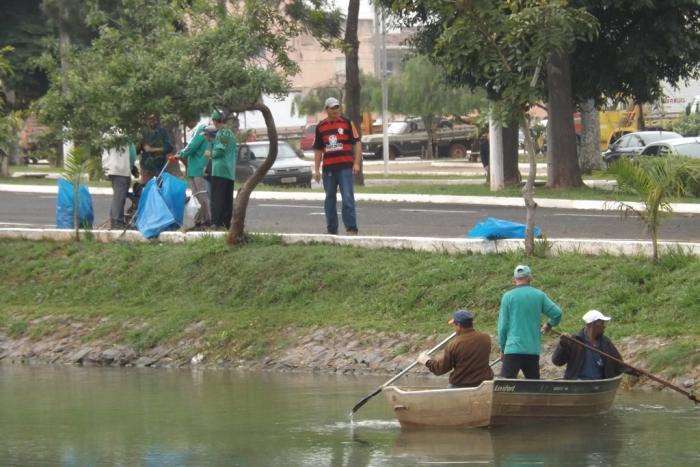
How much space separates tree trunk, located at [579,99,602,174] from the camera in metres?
42.1

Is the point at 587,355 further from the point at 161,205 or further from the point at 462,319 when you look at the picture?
the point at 161,205

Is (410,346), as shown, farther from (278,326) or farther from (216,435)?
(216,435)

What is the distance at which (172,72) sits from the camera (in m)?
18.2

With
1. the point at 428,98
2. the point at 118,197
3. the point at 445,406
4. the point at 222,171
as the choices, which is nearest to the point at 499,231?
the point at 222,171

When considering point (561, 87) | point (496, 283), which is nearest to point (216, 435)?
point (496, 283)

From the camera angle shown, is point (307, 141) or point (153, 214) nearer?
point (153, 214)

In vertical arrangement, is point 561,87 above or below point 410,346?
above

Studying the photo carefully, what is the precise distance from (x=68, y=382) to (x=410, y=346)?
13.6 feet

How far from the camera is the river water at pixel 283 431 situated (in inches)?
480

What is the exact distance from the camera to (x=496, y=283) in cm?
1741

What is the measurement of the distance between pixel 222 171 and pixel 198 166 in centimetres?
94

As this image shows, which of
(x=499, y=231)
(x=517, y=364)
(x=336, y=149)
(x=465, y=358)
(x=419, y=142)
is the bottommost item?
(x=517, y=364)

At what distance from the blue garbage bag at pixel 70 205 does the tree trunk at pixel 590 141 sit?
22247mm

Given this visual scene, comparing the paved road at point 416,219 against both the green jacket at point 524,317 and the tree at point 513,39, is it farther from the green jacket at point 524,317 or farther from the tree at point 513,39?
the green jacket at point 524,317
